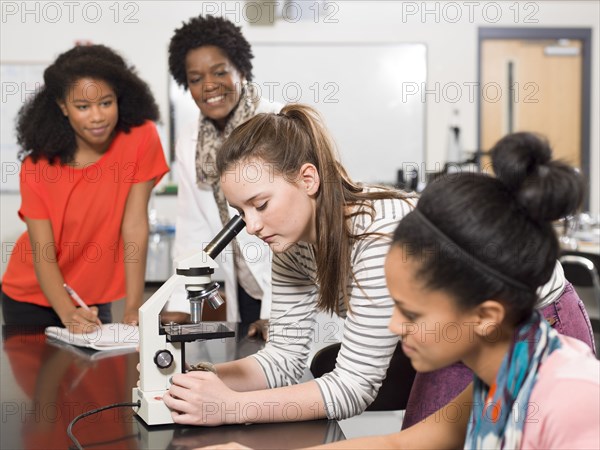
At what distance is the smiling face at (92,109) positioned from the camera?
2.13 m

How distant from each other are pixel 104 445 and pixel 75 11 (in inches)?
208

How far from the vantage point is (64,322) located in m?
2.05

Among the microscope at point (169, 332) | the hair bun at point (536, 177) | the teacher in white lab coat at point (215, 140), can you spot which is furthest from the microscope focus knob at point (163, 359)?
the teacher in white lab coat at point (215, 140)

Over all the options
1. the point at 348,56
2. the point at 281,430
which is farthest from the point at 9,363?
the point at 348,56

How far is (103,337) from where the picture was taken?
1.86 m

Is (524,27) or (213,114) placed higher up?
(524,27)

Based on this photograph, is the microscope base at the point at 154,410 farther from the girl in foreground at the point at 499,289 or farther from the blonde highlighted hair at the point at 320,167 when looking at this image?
the girl in foreground at the point at 499,289

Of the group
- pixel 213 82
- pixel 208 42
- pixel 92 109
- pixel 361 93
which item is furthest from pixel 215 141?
pixel 361 93

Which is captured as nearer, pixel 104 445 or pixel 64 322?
pixel 104 445

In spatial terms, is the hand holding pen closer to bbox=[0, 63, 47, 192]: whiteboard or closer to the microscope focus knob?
the microscope focus knob

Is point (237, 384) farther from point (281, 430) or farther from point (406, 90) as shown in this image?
point (406, 90)

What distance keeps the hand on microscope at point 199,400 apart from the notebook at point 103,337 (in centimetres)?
50

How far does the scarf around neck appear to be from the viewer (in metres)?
2.35

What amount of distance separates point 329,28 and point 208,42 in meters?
3.81
